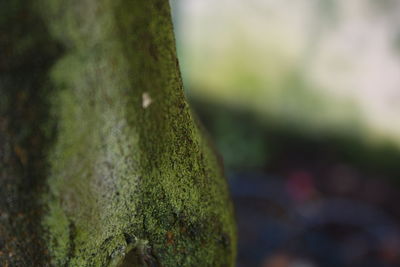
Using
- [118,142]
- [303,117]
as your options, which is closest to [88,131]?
[118,142]

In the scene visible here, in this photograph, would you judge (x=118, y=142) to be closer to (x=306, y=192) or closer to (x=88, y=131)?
(x=88, y=131)

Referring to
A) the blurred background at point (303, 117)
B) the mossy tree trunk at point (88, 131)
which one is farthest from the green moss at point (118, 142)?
the blurred background at point (303, 117)

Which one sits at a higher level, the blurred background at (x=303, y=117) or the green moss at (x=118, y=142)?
the green moss at (x=118, y=142)

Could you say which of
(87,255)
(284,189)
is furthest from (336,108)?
(87,255)

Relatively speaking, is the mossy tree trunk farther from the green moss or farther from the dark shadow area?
the dark shadow area

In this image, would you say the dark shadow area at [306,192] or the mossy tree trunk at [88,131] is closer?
the mossy tree trunk at [88,131]

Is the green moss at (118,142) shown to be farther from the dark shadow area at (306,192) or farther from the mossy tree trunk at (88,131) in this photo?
the dark shadow area at (306,192)
